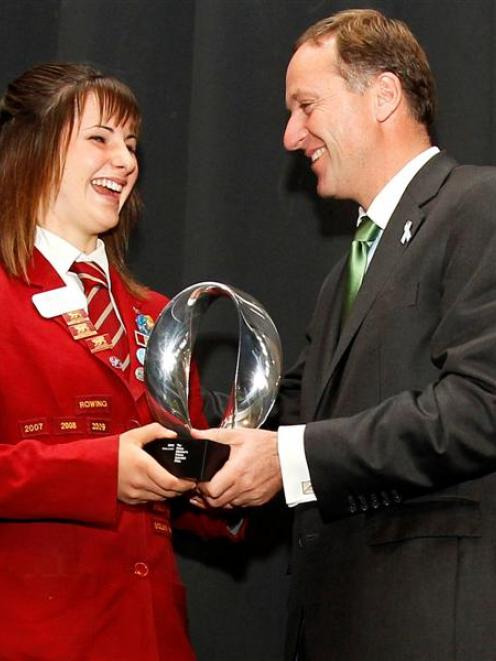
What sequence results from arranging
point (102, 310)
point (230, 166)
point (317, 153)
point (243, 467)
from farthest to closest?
point (230, 166)
point (317, 153)
point (102, 310)
point (243, 467)

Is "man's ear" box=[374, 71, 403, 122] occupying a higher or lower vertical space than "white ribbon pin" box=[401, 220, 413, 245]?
higher

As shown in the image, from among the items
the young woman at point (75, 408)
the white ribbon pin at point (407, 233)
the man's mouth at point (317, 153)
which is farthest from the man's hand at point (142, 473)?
the man's mouth at point (317, 153)

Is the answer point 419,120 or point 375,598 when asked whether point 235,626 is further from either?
point 419,120

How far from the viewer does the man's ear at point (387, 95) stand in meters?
2.16

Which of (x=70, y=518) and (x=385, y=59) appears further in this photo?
(x=385, y=59)

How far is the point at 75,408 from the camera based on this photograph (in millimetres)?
1909

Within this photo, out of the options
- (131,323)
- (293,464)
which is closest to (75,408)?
(131,323)

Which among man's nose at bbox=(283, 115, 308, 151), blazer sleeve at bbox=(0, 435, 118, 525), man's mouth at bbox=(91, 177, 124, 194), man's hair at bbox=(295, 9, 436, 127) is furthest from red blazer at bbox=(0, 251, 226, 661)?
man's hair at bbox=(295, 9, 436, 127)

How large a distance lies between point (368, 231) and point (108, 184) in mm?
498

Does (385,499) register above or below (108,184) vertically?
below

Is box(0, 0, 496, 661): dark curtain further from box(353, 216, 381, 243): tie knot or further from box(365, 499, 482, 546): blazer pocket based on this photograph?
box(365, 499, 482, 546): blazer pocket

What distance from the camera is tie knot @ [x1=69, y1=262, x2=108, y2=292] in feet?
6.93

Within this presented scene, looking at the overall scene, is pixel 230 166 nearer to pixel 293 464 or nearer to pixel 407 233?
pixel 407 233

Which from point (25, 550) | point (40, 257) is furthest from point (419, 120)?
point (25, 550)
